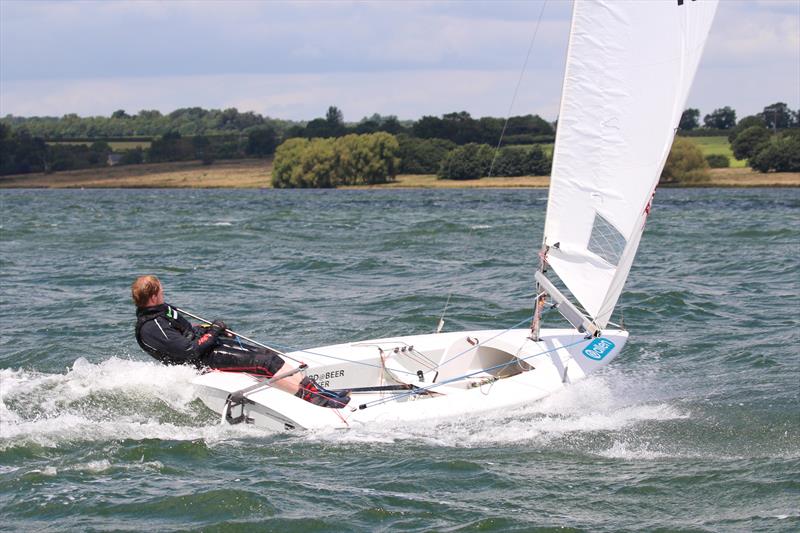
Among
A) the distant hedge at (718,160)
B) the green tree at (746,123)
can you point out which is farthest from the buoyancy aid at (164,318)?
the green tree at (746,123)

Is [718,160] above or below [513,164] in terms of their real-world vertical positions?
above

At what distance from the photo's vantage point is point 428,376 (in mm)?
11609

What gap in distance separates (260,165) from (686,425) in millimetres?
109302

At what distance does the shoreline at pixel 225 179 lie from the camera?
85.6 meters

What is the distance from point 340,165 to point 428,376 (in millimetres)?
86614

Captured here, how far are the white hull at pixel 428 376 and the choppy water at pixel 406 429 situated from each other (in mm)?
214

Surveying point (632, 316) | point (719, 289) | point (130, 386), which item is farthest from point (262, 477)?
point (719, 289)

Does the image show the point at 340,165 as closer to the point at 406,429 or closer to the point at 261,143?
the point at 261,143

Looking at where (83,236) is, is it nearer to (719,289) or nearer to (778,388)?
(719,289)

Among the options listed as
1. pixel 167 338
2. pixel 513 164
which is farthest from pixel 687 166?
pixel 167 338

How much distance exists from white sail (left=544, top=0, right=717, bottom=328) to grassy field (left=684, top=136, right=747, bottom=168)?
288 ft

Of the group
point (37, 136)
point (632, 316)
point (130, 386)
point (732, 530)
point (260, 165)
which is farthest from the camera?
point (37, 136)

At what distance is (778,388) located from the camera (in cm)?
1175

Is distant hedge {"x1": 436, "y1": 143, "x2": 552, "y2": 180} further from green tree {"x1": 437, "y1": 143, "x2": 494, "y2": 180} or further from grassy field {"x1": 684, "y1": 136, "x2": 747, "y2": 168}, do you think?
grassy field {"x1": 684, "y1": 136, "x2": 747, "y2": 168}
